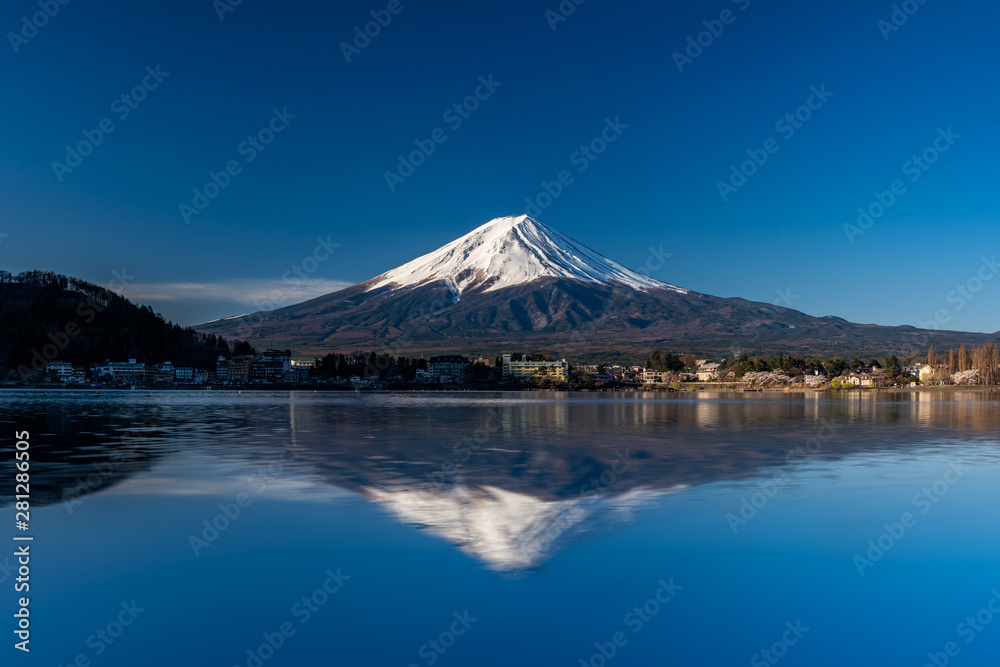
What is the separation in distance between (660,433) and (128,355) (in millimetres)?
167668

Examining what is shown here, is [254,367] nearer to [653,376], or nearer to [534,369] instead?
[534,369]

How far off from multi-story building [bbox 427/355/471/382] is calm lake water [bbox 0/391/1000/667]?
503 ft

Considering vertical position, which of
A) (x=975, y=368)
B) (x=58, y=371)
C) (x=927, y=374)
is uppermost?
(x=975, y=368)

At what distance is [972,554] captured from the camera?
969 cm

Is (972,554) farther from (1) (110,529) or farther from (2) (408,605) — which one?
(1) (110,529)

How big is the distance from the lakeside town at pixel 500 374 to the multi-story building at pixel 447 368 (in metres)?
0.23

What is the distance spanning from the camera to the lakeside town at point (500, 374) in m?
150

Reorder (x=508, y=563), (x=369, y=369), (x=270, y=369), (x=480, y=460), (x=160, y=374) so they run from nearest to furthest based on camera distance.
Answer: (x=508, y=563)
(x=480, y=460)
(x=160, y=374)
(x=369, y=369)
(x=270, y=369)

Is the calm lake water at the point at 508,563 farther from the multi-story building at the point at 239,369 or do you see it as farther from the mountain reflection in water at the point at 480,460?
the multi-story building at the point at 239,369

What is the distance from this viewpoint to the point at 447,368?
7077 inches

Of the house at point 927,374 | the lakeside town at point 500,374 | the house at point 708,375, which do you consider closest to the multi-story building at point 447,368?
the lakeside town at point 500,374

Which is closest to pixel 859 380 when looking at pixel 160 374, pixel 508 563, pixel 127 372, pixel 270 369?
pixel 270 369

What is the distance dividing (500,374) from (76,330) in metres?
94.6

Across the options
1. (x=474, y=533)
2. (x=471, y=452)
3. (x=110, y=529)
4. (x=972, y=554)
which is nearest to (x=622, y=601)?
(x=474, y=533)
